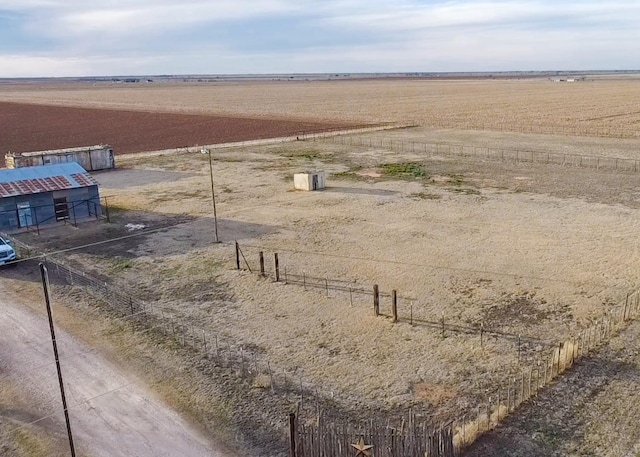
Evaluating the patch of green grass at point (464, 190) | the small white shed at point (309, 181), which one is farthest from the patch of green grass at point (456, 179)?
the small white shed at point (309, 181)

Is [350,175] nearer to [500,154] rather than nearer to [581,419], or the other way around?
[500,154]

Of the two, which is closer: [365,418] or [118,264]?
[365,418]

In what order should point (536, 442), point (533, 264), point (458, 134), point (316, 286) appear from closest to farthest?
point (536, 442), point (316, 286), point (533, 264), point (458, 134)

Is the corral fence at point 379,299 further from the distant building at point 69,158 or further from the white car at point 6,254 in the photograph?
the distant building at point 69,158

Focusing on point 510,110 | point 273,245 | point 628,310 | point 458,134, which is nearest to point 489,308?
point 628,310

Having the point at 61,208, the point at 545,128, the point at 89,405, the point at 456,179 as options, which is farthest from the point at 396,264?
the point at 545,128

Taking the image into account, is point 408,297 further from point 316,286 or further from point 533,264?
point 533,264

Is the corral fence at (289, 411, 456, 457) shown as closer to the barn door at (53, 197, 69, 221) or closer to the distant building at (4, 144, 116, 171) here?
the barn door at (53, 197, 69, 221)
